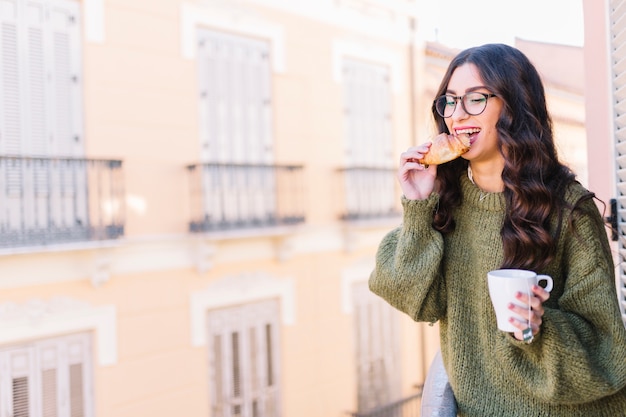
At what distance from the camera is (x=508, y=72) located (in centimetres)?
130

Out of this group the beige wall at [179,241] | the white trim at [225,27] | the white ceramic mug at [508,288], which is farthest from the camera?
the white trim at [225,27]

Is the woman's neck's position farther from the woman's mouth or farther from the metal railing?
the metal railing

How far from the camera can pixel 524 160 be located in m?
1.30

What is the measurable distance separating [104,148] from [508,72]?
14.5 ft

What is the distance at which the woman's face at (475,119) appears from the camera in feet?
4.29

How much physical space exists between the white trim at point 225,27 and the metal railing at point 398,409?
4417mm

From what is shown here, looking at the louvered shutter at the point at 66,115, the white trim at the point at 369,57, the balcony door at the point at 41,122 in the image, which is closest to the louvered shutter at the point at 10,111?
the balcony door at the point at 41,122

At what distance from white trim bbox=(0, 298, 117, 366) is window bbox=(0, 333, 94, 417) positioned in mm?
110

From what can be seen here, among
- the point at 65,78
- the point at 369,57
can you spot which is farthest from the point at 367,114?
the point at 65,78

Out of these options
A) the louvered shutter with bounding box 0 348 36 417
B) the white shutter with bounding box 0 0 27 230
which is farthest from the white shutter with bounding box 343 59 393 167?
the louvered shutter with bounding box 0 348 36 417

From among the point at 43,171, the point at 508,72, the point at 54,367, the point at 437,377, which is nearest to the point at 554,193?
the point at 508,72

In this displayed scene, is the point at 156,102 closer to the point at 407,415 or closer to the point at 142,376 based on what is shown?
the point at 142,376

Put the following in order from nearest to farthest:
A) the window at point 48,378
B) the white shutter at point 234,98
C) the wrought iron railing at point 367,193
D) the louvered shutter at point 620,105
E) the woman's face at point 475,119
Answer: the woman's face at point 475,119 < the louvered shutter at point 620,105 < the window at point 48,378 < the white shutter at point 234,98 < the wrought iron railing at point 367,193

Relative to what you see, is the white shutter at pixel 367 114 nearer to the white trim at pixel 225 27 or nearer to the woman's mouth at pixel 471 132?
the white trim at pixel 225 27
